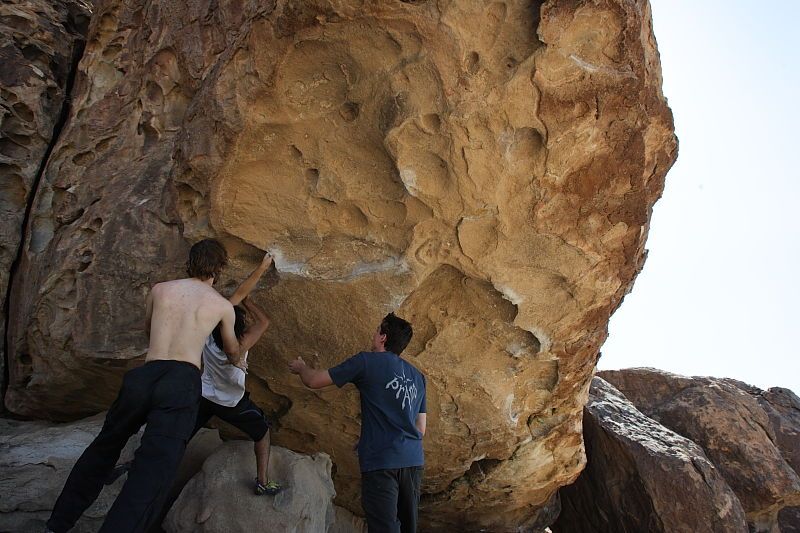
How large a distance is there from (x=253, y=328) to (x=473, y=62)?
6.13 ft

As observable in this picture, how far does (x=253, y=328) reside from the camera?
12.2ft

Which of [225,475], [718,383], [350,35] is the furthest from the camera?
[718,383]

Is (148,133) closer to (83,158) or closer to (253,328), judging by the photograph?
(83,158)

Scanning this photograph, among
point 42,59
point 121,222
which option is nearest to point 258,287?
point 121,222

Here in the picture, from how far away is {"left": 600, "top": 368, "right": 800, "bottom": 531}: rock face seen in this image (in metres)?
6.68

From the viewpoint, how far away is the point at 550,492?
576cm

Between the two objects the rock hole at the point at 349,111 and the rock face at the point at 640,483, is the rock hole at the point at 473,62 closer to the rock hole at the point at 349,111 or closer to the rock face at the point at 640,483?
the rock hole at the point at 349,111

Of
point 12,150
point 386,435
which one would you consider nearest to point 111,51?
point 12,150

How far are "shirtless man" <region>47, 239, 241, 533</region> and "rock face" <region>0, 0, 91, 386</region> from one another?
2.41 m

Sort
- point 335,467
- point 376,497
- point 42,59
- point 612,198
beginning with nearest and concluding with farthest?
point 376,497 < point 612,198 < point 335,467 < point 42,59

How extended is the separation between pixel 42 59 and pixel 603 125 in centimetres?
447

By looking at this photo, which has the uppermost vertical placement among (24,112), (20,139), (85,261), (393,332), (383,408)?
(24,112)

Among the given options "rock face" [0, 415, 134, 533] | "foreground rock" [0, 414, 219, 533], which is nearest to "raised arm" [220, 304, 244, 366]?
"foreground rock" [0, 414, 219, 533]

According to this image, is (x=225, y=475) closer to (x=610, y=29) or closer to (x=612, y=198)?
(x=612, y=198)
